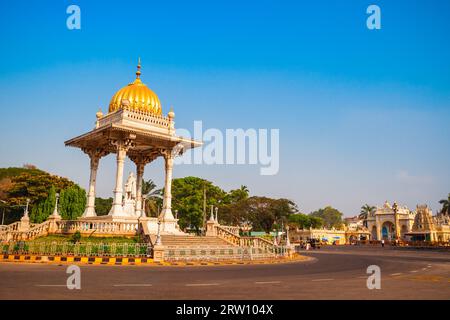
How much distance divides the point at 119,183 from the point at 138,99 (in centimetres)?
746

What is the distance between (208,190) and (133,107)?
139ft

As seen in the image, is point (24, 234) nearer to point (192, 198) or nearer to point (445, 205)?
point (192, 198)

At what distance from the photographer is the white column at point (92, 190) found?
28617mm

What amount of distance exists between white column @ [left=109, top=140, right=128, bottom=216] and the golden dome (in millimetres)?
3441

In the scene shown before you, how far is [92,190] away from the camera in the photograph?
97.5 ft

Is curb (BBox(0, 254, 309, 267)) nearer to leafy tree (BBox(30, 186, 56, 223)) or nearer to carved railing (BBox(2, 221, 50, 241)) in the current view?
carved railing (BBox(2, 221, 50, 241))

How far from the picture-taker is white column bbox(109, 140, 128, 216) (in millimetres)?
26203

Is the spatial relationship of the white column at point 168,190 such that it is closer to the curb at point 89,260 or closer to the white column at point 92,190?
the white column at point 92,190

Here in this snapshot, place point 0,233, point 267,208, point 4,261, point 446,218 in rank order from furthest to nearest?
point 446,218, point 267,208, point 0,233, point 4,261

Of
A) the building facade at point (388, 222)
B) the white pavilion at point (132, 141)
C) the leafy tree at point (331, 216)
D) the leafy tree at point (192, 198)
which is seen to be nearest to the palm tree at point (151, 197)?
the leafy tree at point (192, 198)
